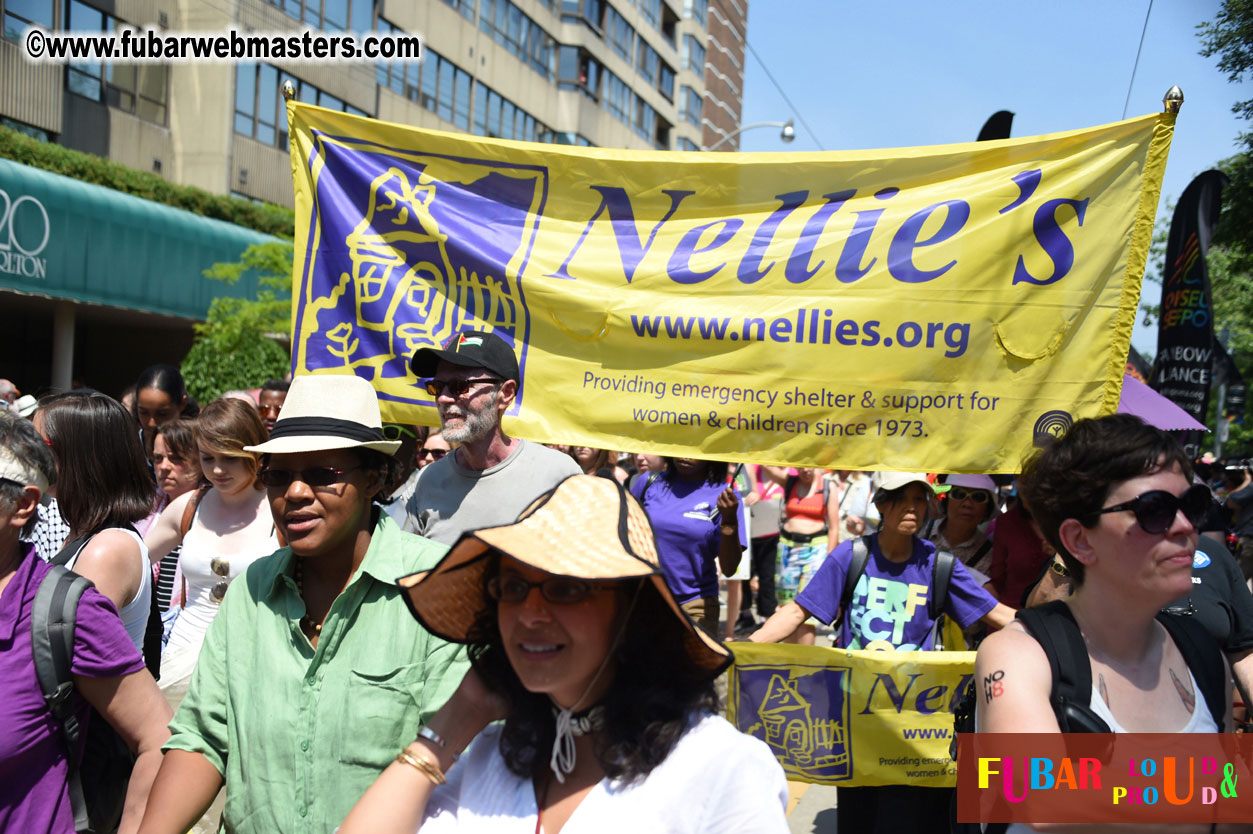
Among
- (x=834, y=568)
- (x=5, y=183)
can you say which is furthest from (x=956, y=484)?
(x=5, y=183)

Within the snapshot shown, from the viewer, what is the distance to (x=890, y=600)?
443cm

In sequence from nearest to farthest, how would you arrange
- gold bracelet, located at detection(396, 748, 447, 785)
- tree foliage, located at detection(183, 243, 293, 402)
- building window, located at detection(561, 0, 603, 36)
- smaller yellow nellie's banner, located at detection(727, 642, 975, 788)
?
gold bracelet, located at detection(396, 748, 447, 785) < smaller yellow nellie's banner, located at detection(727, 642, 975, 788) < tree foliage, located at detection(183, 243, 293, 402) < building window, located at detection(561, 0, 603, 36)

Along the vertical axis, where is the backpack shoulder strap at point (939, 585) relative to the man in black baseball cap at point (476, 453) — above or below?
below

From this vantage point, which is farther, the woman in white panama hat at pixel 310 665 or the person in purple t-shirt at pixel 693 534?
the person in purple t-shirt at pixel 693 534

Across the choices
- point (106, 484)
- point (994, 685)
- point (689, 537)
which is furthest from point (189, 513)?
point (994, 685)

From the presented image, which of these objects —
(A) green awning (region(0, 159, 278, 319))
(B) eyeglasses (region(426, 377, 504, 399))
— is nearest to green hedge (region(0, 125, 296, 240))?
(A) green awning (region(0, 159, 278, 319))

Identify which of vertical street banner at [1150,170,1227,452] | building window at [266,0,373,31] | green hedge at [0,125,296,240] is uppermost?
building window at [266,0,373,31]

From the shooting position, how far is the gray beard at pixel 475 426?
4016mm

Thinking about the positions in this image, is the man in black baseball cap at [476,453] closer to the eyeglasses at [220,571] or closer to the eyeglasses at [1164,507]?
the eyeglasses at [220,571]

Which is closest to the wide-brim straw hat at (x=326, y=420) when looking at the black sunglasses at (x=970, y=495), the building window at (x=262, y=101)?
the black sunglasses at (x=970, y=495)

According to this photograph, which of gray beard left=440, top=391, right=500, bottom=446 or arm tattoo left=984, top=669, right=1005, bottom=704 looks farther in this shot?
gray beard left=440, top=391, right=500, bottom=446

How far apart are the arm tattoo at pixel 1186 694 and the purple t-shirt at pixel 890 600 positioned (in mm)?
1915

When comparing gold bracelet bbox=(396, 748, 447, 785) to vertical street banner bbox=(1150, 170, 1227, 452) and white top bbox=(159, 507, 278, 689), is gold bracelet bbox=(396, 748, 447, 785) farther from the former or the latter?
vertical street banner bbox=(1150, 170, 1227, 452)

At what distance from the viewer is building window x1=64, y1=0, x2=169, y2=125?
21.7 metres
